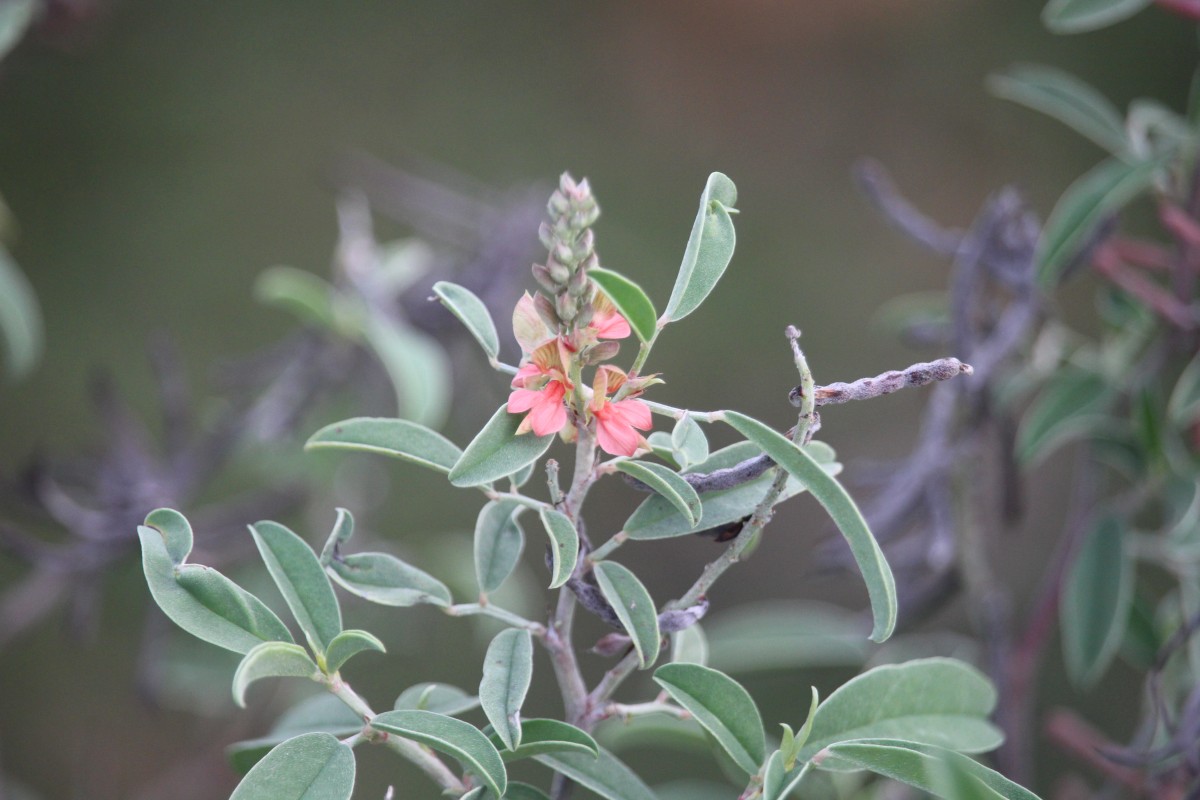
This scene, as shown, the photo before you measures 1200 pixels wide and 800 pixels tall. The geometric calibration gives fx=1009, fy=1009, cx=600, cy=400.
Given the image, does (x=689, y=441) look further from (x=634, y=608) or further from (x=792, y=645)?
(x=792, y=645)

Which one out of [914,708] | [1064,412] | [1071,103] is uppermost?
[1071,103]

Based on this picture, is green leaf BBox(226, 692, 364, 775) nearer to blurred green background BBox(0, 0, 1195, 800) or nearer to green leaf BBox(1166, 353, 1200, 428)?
green leaf BBox(1166, 353, 1200, 428)

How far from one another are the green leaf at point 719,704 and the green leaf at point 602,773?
2.0 inches

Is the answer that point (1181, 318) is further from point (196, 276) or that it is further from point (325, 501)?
point (196, 276)

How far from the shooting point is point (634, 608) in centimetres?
43

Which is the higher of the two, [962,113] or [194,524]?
[962,113]

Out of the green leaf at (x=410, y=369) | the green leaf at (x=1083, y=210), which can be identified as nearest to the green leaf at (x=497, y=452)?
the green leaf at (x=410, y=369)

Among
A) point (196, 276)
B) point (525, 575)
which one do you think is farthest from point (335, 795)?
point (196, 276)

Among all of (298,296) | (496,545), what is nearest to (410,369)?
(298,296)

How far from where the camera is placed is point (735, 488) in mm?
453

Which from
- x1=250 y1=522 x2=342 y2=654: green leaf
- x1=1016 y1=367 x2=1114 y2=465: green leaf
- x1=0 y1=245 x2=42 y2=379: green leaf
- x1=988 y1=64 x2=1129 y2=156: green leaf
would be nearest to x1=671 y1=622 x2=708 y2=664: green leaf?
x1=250 y1=522 x2=342 y2=654: green leaf

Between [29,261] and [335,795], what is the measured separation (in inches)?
51.8

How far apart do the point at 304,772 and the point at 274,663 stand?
0.17 feet

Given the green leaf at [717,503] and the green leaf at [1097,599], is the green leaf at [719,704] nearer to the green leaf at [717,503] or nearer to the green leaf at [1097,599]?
the green leaf at [717,503]
